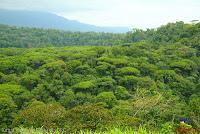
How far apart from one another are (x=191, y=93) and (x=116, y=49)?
40.9 feet

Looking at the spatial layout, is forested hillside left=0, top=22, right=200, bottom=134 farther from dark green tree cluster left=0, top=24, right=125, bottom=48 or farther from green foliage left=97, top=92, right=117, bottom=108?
dark green tree cluster left=0, top=24, right=125, bottom=48

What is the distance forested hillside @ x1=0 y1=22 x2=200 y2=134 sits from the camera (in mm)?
20203

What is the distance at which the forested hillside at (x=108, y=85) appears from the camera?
20203mm

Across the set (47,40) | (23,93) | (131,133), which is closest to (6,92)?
(23,93)

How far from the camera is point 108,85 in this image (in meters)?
36.4

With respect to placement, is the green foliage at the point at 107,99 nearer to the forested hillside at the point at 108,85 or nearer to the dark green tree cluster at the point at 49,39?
the forested hillside at the point at 108,85

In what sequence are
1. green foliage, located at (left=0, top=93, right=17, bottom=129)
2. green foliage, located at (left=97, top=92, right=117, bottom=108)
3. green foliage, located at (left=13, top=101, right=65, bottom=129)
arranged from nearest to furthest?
green foliage, located at (left=13, top=101, right=65, bottom=129), green foliage, located at (left=0, top=93, right=17, bottom=129), green foliage, located at (left=97, top=92, right=117, bottom=108)

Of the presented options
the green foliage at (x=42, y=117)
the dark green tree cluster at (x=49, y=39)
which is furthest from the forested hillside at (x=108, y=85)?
the dark green tree cluster at (x=49, y=39)

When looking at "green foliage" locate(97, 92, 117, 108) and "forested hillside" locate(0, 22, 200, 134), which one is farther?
"green foliage" locate(97, 92, 117, 108)

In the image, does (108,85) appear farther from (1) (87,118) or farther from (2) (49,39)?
(2) (49,39)

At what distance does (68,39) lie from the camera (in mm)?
90438

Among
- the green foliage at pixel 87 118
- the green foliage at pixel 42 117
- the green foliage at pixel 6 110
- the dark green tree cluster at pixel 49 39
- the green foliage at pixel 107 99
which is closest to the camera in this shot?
the green foliage at pixel 87 118

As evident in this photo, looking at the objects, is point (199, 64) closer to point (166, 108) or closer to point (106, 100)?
point (106, 100)

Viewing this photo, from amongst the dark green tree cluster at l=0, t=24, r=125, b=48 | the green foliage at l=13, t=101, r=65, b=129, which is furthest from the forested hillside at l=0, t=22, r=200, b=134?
the dark green tree cluster at l=0, t=24, r=125, b=48
